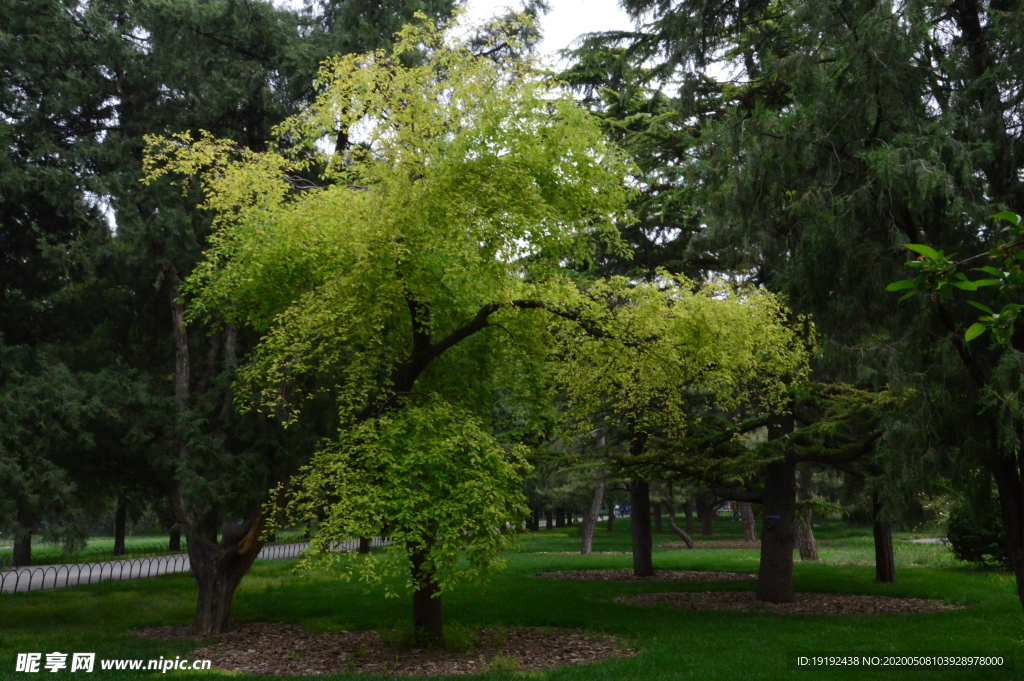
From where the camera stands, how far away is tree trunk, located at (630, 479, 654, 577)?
21016 mm

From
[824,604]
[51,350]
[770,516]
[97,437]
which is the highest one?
[51,350]

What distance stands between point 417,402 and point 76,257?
6275 mm

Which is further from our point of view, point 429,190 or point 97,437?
point 97,437

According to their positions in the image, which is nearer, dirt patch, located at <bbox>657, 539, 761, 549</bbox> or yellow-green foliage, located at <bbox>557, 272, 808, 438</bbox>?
A: yellow-green foliage, located at <bbox>557, 272, 808, 438</bbox>

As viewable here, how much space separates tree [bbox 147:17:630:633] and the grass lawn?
3.37 meters

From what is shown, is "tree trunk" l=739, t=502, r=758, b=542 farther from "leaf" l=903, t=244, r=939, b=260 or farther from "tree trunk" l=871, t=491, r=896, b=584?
"leaf" l=903, t=244, r=939, b=260

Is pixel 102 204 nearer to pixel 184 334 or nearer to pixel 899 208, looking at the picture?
pixel 184 334

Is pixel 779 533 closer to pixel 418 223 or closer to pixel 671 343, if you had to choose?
pixel 671 343

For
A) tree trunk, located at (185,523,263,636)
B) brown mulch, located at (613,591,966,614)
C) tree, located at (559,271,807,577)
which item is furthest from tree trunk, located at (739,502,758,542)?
tree trunk, located at (185,523,263,636)

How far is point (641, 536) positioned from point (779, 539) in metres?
6.00

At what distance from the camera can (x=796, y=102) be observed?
1094 centimetres

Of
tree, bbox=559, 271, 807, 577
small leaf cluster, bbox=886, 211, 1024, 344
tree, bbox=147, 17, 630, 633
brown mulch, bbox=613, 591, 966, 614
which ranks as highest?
tree, bbox=147, 17, 630, 633

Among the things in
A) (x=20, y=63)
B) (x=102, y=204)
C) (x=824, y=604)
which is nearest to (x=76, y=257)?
(x=102, y=204)

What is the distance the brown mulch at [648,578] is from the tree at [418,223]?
1047 cm
